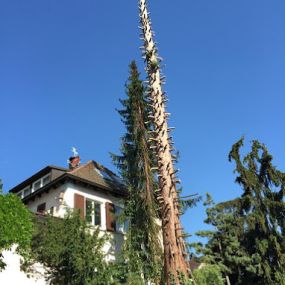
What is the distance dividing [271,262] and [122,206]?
8809 millimetres

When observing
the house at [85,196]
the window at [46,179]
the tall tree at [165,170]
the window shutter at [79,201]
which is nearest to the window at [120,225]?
the house at [85,196]

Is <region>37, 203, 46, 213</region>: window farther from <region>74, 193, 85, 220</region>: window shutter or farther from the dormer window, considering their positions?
<region>74, 193, 85, 220</region>: window shutter

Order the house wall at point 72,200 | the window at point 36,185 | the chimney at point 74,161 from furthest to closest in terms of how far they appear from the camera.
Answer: the chimney at point 74,161, the window at point 36,185, the house wall at point 72,200

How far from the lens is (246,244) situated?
83.1 feet

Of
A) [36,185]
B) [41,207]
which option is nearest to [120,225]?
[41,207]

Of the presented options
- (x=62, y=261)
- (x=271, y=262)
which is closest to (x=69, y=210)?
(x=62, y=261)

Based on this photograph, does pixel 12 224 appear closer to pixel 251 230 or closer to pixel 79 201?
pixel 79 201

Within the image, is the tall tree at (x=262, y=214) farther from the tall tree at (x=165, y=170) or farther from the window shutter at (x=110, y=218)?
the tall tree at (x=165, y=170)

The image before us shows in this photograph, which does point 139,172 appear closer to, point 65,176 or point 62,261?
point 65,176

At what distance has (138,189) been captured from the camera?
2194 centimetres

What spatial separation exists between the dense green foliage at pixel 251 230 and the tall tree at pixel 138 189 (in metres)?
5.76

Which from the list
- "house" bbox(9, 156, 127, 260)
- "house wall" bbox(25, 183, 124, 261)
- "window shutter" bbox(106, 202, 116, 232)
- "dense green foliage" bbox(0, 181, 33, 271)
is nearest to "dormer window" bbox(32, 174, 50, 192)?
"house" bbox(9, 156, 127, 260)

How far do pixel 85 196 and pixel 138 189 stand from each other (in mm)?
3000

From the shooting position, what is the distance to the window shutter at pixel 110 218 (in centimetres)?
2263
